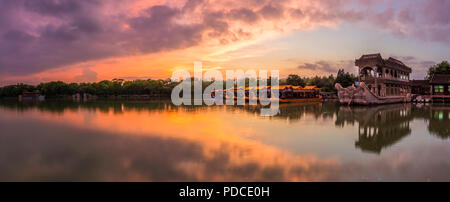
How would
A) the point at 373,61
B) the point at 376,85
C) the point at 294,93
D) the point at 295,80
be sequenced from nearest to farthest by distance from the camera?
the point at 373,61, the point at 376,85, the point at 294,93, the point at 295,80

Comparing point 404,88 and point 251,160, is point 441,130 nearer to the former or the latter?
point 251,160

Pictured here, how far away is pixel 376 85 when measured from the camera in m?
26.7

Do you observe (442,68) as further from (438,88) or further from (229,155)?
(229,155)

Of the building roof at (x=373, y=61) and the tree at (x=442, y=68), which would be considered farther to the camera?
the tree at (x=442, y=68)

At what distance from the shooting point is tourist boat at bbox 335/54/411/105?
24844 mm

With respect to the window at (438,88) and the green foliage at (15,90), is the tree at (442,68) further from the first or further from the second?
the green foliage at (15,90)

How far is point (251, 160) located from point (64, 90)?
81.8 metres

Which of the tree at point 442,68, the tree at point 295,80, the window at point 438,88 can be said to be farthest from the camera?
the tree at point 295,80

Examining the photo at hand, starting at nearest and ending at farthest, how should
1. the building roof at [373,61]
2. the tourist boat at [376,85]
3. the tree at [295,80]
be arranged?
the tourist boat at [376,85] → the building roof at [373,61] → the tree at [295,80]

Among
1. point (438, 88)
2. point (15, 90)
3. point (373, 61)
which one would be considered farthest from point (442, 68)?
point (15, 90)

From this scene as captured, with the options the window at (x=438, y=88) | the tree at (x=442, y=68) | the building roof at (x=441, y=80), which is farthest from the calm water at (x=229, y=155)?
the tree at (x=442, y=68)

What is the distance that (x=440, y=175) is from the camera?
530 centimetres

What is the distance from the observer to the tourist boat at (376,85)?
978 inches
